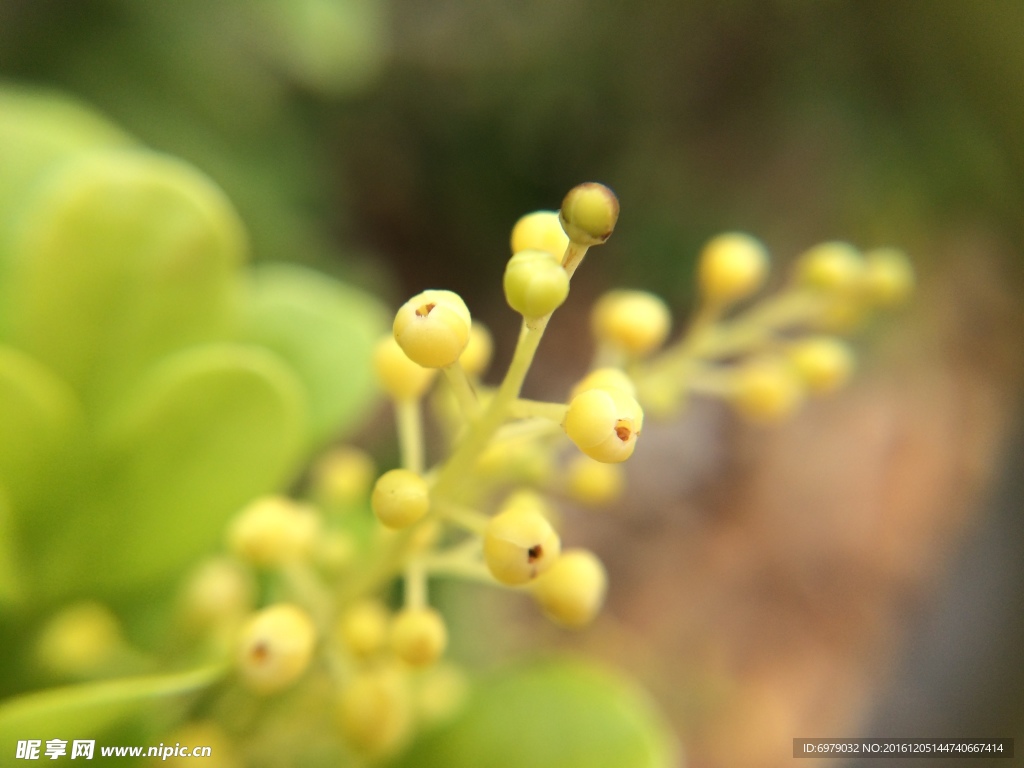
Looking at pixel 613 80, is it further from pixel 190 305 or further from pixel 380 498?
pixel 380 498

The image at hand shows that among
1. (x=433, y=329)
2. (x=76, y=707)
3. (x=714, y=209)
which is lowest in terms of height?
(x=76, y=707)

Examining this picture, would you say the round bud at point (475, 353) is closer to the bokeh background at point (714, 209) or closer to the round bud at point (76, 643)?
the round bud at point (76, 643)

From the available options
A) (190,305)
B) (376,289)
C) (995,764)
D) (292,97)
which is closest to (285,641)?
(190,305)

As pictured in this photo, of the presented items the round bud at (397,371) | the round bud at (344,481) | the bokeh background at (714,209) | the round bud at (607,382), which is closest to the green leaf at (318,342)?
the round bud at (344,481)

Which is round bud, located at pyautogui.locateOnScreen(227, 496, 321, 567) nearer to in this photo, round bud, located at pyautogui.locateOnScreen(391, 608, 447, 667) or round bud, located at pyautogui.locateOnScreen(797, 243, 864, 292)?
round bud, located at pyautogui.locateOnScreen(391, 608, 447, 667)

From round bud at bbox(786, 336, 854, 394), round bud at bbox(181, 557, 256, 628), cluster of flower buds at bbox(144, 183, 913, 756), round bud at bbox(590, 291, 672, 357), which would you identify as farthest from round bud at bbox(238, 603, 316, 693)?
round bud at bbox(786, 336, 854, 394)

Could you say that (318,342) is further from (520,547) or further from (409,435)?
(520,547)

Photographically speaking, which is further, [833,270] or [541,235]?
[833,270]

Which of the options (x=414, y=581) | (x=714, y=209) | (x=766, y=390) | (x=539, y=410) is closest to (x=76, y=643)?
(x=414, y=581)
